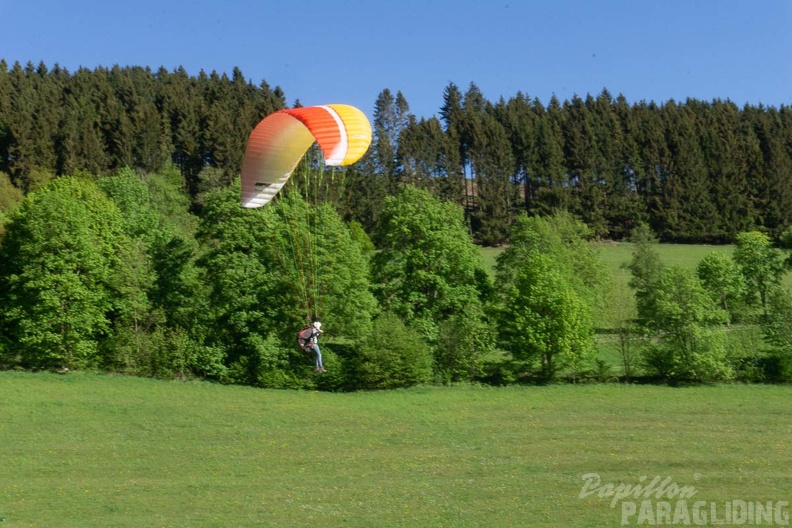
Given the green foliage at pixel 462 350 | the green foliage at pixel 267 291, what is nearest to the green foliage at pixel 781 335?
the green foliage at pixel 462 350

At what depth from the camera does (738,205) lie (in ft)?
287

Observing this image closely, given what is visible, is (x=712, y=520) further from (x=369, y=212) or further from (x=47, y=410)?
(x=369, y=212)

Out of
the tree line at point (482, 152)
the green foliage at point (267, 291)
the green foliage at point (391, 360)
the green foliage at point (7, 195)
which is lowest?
the green foliage at point (391, 360)

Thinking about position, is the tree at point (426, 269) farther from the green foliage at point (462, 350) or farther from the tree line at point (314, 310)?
the green foliage at point (462, 350)

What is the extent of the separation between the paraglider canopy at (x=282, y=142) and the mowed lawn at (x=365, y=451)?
808cm

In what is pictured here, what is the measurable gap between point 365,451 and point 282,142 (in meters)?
10.2

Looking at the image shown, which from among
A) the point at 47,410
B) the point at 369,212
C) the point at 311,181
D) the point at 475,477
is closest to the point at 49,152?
the point at 369,212

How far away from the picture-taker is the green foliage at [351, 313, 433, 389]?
118 ft

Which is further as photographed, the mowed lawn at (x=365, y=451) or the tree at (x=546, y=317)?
the tree at (x=546, y=317)

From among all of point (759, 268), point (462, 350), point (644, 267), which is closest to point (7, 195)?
point (462, 350)

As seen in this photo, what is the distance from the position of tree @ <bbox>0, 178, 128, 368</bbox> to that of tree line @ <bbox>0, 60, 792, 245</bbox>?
3287 cm

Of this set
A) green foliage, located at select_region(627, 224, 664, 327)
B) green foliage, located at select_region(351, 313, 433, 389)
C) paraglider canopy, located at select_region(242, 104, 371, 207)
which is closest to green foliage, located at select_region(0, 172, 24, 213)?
green foliage, located at select_region(351, 313, 433, 389)

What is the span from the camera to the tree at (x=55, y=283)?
35.7 metres

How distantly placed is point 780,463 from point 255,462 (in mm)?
15819
